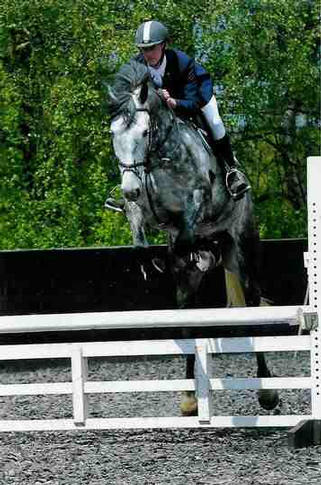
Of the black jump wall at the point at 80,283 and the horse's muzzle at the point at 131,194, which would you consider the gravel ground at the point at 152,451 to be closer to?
the horse's muzzle at the point at 131,194

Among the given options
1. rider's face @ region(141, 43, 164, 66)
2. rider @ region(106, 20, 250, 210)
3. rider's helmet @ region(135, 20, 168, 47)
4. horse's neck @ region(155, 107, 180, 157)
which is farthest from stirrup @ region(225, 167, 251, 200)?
rider's helmet @ region(135, 20, 168, 47)

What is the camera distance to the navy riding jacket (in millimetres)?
5930

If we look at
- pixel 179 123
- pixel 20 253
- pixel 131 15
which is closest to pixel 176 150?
pixel 179 123

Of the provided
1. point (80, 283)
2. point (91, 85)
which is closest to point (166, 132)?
point (80, 283)

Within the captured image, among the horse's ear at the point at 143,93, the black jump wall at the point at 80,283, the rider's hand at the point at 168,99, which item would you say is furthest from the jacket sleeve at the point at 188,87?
the black jump wall at the point at 80,283

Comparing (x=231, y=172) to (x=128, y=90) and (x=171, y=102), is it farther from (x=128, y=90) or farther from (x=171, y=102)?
(x=128, y=90)

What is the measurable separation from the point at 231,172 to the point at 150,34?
0.92 meters

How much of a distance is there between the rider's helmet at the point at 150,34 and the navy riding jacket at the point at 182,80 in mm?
151

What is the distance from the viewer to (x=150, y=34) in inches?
225

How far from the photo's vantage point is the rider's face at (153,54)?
5801mm

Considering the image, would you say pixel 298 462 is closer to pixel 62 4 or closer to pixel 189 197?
pixel 189 197

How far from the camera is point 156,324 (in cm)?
517

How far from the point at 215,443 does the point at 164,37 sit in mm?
2012

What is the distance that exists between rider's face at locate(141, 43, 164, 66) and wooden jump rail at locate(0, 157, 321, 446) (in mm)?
1203
